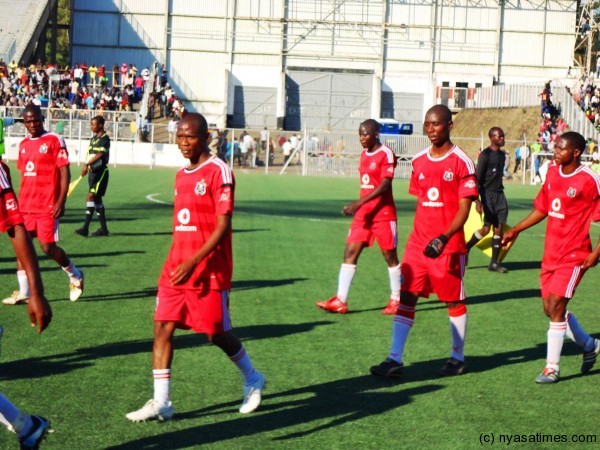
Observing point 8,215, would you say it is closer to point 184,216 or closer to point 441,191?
point 184,216

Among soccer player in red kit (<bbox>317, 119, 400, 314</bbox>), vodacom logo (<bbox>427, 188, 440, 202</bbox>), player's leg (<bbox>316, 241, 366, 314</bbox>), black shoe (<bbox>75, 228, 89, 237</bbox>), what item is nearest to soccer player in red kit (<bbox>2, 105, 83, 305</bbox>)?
player's leg (<bbox>316, 241, 366, 314</bbox>)

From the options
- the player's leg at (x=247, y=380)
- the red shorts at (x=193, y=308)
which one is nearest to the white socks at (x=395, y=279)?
the player's leg at (x=247, y=380)

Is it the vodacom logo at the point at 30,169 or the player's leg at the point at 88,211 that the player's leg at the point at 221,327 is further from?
the player's leg at the point at 88,211

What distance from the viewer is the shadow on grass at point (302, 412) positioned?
634 centimetres

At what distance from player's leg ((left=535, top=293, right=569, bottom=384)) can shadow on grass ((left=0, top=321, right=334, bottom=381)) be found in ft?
8.87

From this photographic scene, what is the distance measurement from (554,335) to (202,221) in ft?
10.8

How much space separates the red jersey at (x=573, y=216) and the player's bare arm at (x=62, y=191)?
5400 millimetres

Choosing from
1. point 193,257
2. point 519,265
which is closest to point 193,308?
point 193,257

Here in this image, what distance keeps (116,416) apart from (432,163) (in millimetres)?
3371

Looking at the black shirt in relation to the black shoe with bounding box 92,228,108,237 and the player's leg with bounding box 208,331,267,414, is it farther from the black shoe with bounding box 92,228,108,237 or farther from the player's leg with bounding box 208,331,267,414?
the player's leg with bounding box 208,331,267,414

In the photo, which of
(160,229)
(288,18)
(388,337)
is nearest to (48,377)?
(388,337)

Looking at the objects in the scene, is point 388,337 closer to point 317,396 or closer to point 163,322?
point 317,396

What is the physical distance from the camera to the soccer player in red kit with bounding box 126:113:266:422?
21.4 ft

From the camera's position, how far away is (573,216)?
8.19 meters
